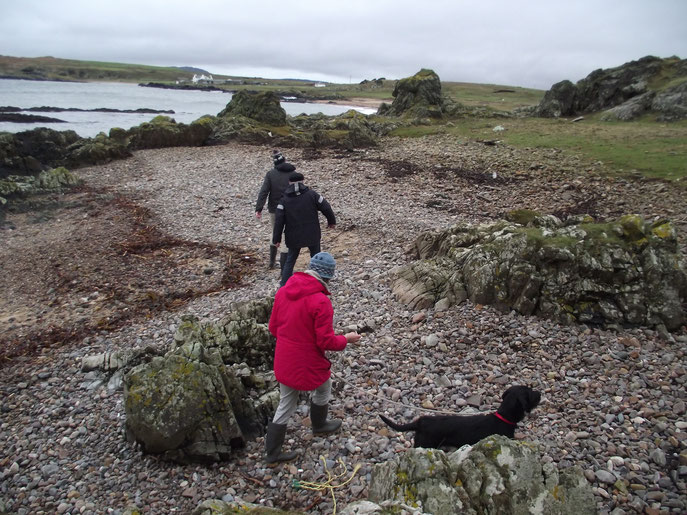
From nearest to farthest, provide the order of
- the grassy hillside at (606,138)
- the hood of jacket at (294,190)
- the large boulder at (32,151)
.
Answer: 1. the hood of jacket at (294,190)
2. the grassy hillside at (606,138)
3. the large boulder at (32,151)

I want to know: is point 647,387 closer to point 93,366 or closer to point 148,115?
point 93,366

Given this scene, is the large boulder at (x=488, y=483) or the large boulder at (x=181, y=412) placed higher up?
the large boulder at (x=488, y=483)

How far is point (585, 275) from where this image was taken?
861 centimetres

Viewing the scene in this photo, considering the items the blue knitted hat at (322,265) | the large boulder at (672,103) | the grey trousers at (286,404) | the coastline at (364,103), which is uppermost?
the coastline at (364,103)

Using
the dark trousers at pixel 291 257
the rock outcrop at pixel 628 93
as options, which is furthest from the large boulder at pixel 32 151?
the rock outcrop at pixel 628 93

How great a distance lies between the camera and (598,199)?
17016mm

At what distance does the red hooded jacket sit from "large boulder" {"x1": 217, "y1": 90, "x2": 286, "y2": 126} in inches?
1444

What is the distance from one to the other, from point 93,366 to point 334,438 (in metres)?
5.50

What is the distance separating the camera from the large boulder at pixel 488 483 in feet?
13.5

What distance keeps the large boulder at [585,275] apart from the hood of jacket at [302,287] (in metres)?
4.89

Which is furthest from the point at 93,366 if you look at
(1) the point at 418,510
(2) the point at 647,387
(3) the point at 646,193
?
Answer: (3) the point at 646,193

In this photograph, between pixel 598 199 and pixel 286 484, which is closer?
pixel 286 484

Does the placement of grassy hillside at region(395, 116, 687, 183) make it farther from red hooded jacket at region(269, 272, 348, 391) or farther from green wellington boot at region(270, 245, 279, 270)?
red hooded jacket at region(269, 272, 348, 391)

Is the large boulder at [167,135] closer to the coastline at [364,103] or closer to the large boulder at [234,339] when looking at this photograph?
the large boulder at [234,339]
